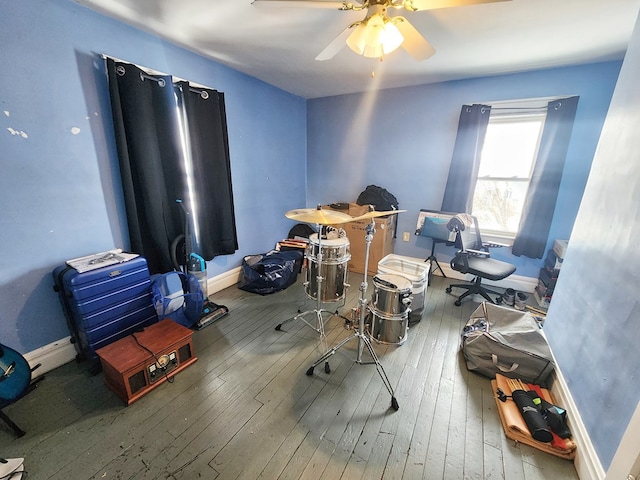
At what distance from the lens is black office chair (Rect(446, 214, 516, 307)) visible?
102 inches

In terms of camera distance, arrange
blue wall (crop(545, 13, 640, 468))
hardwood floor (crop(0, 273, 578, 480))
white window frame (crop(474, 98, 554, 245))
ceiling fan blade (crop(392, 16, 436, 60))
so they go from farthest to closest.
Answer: white window frame (crop(474, 98, 554, 245)), ceiling fan blade (crop(392, 16, 436, 60)), hardwood floor (crop(0, 273, 578, 480)), blue wall (crop(545, 13, 640, 468))

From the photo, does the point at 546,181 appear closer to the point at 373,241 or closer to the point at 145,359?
the point at 373,241

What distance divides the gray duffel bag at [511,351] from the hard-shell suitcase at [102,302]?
247cm

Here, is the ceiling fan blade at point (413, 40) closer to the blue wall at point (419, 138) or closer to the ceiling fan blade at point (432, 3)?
the ceiling fan blade at point (432, 3)

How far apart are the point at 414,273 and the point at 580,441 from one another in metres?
1.55

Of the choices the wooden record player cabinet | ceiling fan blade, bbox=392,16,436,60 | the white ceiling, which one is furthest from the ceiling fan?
the wooden record player cabinet

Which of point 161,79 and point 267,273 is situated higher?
point 161,79

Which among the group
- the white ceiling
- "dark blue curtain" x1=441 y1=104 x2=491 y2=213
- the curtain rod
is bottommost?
"dark blue curtain" x1=441 y1=104 x2=491 y2=213

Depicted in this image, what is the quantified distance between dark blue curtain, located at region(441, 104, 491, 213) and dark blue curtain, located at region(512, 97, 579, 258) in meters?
0.55

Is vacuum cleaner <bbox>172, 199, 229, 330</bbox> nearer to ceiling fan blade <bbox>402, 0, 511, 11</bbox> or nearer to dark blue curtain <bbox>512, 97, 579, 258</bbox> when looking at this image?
ceiling fan blade <bbox>402, 0, 511, 11</bbox>

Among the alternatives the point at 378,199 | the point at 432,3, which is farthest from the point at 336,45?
the point at 378,199

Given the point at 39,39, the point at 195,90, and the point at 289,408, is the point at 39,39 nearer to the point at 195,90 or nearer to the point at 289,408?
the point at 195,90

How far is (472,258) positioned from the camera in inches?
110

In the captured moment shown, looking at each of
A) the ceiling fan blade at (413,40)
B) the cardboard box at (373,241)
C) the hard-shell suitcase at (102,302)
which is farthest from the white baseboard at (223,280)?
the ceiling fan blade at (413,40)
